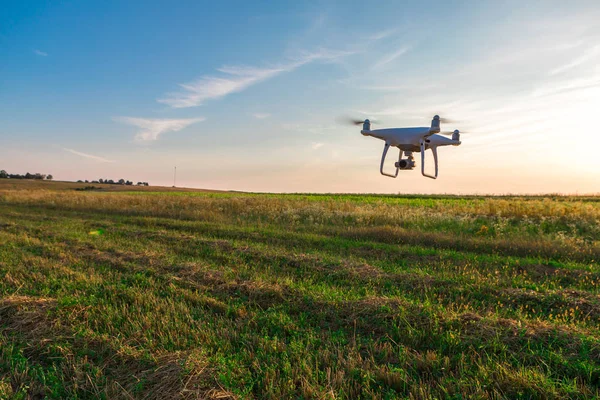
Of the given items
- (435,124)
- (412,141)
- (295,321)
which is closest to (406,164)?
(412,141)

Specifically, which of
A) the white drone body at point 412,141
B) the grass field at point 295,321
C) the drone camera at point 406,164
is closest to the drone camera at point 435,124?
the white drone body at point 412,141

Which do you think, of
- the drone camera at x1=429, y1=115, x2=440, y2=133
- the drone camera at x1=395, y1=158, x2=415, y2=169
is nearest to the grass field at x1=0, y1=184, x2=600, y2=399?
the drone camera at x1=395, y1=158, x2=415, y2=169

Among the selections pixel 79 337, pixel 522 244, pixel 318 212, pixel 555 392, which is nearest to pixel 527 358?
pixel 555 392

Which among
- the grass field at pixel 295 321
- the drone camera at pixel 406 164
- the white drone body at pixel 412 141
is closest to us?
the grass field at pixel 295 321

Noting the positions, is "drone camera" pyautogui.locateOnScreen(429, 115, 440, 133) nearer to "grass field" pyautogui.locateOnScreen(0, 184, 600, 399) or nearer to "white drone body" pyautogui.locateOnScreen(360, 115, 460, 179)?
"white drone body" pyautogui.locateOnScreen(360, 115, 460, 179)

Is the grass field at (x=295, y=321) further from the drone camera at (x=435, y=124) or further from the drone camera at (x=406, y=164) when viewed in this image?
the drone camera at (x=435, y=124)

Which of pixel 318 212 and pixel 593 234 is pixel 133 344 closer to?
pixel 318 212
